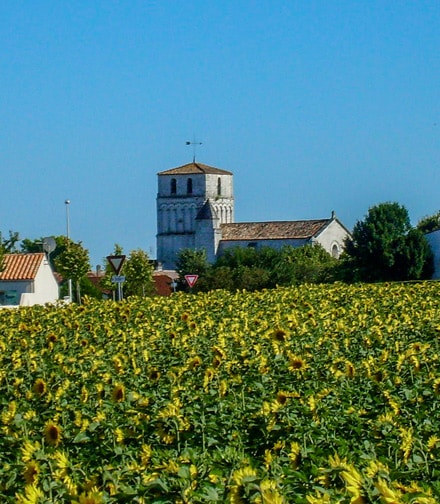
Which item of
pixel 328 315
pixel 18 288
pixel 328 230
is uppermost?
pixel 328 230

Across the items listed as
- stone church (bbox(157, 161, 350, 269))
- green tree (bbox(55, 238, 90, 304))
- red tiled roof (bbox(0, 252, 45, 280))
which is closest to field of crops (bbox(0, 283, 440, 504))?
green tree (bbox(55, 238, 90, 304))

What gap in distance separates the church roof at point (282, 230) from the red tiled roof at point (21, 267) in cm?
7823

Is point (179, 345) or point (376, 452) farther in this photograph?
point (179, 345)

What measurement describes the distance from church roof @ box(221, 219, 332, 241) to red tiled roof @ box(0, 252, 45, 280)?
78234mm

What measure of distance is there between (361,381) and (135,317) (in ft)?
33.3

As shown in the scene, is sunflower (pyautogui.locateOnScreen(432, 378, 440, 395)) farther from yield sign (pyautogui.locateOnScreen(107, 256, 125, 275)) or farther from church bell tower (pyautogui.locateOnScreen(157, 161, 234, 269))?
church bell tower (pyautogui.locateOnScreen(157, 161, 234, 269))

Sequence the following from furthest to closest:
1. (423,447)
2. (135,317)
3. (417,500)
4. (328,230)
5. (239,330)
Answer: (328,230)
(135,317)
(239,330)
(423,447)
(417,500)

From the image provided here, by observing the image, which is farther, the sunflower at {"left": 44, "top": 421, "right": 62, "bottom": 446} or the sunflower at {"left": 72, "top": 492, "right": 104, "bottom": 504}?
the sunflower at {"left": 44, "top": 421, "right": 62, "bottom": 446}

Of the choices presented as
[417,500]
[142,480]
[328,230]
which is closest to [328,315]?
[142,480]

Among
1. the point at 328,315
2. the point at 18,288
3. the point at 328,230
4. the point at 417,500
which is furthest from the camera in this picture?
the point at 328,230

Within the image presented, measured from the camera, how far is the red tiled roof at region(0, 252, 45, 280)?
6988 centimetres

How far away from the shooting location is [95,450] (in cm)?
Result: 1004

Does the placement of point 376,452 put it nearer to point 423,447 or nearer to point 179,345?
point 423,447

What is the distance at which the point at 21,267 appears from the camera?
70.7 meters
